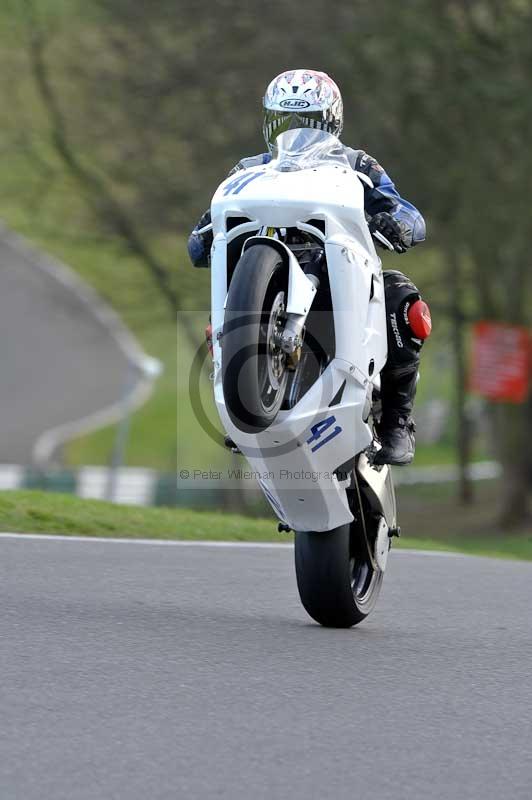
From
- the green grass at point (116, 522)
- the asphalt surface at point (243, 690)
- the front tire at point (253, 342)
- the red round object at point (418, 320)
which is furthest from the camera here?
the green grass at point (116, 522)

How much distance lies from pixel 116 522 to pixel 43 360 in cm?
2848

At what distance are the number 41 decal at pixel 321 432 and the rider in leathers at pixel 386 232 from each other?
62 centimetres

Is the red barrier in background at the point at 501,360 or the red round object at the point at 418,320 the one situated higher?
the red round object at the point at 418,320

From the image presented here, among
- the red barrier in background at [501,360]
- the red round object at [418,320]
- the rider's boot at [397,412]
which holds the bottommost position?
the red barrier in background at [501,360]

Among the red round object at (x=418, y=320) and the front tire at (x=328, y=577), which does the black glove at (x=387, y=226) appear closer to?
the red round object at (x=418, y=320)

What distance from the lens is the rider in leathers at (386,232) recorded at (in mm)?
6512

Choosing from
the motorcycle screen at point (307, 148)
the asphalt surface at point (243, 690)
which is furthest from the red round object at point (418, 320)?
the asphalt surface at point (243, 690)

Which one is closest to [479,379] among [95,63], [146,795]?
[95,63]

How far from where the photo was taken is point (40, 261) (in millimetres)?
44469

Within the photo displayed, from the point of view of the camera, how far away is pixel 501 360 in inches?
843

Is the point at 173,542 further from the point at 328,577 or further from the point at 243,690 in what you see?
the point at 243,690

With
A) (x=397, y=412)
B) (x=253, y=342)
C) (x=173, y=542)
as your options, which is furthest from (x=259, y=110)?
(x=253, y=342)

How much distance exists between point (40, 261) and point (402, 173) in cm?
2493

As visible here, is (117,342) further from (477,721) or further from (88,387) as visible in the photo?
(477,721)
